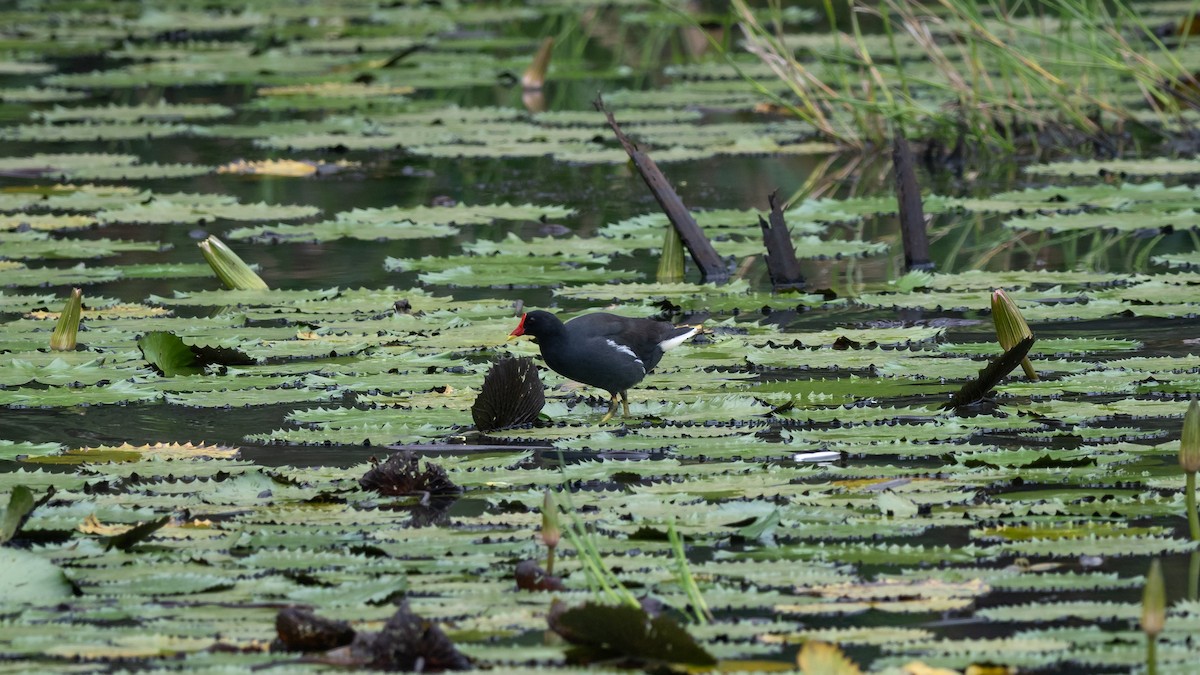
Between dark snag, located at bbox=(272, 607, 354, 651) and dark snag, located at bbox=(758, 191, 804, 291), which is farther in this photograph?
dark snag, located at bbox=(758, 191, 804, 291)

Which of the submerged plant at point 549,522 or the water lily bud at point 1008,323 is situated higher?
the water lily bud at point 1008,323

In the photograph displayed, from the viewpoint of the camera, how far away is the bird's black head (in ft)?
14.3

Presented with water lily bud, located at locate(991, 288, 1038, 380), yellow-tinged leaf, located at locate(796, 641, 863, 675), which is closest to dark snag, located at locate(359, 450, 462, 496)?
yellow-tinged leaf, located at locate(796, 641, 863, 675)

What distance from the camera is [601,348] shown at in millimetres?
4312

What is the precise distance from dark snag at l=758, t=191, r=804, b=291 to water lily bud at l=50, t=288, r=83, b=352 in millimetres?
2169

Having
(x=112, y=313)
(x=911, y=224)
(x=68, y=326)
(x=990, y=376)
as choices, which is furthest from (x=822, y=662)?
(x=911, y=224)

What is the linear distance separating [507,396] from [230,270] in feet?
6.66

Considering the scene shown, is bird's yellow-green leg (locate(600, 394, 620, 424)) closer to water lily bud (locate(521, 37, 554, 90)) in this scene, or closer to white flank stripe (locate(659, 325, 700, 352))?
white flank stripe (locate(659, 325, 700, 352))

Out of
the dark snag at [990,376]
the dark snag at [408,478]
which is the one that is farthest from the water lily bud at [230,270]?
the dark snag at [990,376]

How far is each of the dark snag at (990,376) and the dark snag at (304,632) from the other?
6.28 feet

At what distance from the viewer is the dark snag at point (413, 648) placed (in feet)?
8.54

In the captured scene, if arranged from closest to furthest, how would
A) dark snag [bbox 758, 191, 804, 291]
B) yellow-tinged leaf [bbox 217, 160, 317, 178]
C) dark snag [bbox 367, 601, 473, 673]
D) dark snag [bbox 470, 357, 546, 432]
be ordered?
dark snag [bbox 367, 601, 473, 673] → dark snag [bbox 470, 357, 546, 432] → dark snag [bbox 758, 191, 804, 291] → yellow-tinged leaf [bbox 217, 160, 317, 178]

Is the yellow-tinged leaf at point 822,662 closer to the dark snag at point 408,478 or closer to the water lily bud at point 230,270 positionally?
the dark snag at point 408,478

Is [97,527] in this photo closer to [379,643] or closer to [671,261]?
[379,643]
